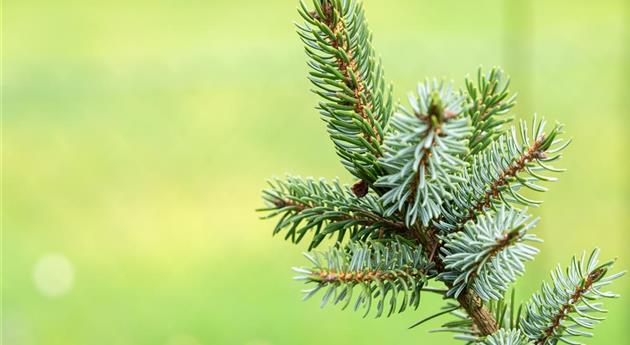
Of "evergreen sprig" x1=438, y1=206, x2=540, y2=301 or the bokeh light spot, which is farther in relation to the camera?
the bokeh light spot

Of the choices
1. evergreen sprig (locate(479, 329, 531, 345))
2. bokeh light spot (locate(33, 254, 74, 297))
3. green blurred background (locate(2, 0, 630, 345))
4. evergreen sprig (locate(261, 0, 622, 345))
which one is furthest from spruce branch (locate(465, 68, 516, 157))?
bokeh light spot (locate(33, 254, 74, 297))

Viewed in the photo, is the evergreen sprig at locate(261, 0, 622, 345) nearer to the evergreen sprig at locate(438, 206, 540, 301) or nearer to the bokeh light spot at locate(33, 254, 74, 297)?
the evergreen sprig at locate(438, 206, 540, 301)

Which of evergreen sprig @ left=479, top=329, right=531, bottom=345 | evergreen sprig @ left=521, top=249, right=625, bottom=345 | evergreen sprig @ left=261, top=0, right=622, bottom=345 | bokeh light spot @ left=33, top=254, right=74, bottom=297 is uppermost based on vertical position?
bokeh light spot @ left=33, top=254, right=74, bottom=297

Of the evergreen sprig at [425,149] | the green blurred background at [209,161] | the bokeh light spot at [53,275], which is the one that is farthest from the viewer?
the bokeh light spot at [53,275]

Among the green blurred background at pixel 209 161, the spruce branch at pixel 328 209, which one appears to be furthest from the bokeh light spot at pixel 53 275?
the spruce branch at pixel 328 209

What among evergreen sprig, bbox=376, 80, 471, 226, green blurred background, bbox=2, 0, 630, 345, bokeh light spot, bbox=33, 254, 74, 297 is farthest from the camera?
bokeh light spot, bbox=33, 254, 74, 297

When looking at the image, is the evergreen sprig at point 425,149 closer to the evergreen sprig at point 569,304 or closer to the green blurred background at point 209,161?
the evergreen sprig at point 569,304

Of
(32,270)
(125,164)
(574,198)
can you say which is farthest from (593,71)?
(32,270)
